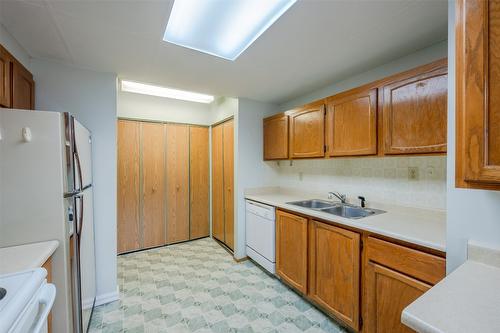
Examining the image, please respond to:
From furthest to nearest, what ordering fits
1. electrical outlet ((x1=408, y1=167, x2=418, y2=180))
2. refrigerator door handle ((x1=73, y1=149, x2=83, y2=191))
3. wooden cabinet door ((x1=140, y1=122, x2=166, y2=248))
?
wooden cabinet door ((x1=140, y1=122, x2=166, y2=248))
electrical outlet ((x1=408, y1=167, x2=418, y2=180))
refrigerator door handle ((x1=73, y1=149, x2=83, y2=191))

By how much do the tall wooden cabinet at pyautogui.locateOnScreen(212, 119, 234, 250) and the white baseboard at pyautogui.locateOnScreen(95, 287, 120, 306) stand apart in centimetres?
148

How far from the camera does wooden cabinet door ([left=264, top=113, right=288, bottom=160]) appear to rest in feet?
9.05

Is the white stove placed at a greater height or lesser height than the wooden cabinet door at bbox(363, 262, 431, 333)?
greater

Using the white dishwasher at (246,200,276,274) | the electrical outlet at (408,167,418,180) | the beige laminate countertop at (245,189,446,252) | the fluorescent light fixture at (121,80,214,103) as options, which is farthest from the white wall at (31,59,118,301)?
the electrical outlet at (408,167,418,180)

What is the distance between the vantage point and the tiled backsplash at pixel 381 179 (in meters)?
1.72

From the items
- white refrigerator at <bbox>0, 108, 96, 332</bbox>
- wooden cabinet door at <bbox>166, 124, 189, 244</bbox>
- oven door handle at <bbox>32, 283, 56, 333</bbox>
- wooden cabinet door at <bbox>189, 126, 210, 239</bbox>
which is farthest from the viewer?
wooden cabinet door at <bbox>189, 126, 210, 239</bbox>

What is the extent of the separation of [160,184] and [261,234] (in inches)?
70.7

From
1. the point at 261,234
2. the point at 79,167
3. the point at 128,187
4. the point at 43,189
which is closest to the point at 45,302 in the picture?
the point at 43,189

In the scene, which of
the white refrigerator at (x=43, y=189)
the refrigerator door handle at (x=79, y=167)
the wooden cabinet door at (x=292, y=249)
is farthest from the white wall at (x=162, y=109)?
the wooden cabinet door at (x=292, y=249)

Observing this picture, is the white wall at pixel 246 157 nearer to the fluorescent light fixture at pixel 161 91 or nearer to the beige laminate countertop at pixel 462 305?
the fluorescent light fixture at pixel 161 91

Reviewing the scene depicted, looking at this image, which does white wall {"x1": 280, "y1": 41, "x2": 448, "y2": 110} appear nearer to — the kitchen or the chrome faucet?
the kitchen

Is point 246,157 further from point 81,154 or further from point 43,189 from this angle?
point 43,189

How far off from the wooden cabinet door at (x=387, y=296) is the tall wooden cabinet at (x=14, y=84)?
2650 millimetres

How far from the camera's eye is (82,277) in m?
1.56
